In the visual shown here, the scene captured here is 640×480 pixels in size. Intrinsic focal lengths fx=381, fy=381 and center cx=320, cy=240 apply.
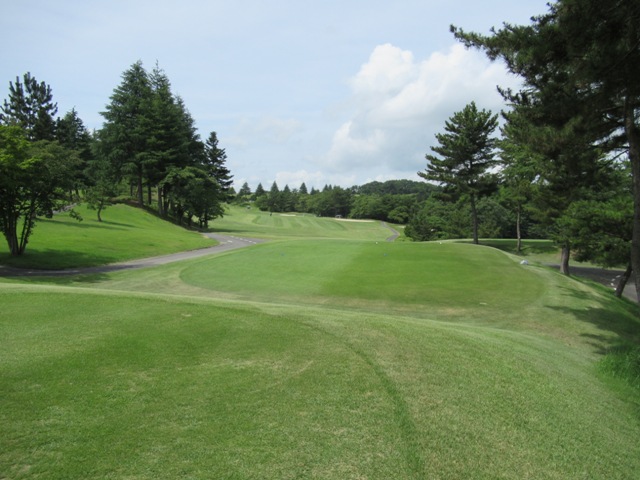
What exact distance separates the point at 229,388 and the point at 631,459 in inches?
188

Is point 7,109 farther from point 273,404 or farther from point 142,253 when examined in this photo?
point 273,404

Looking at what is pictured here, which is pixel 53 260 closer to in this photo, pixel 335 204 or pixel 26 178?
pixel 26 178

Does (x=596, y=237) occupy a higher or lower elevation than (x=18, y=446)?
higher

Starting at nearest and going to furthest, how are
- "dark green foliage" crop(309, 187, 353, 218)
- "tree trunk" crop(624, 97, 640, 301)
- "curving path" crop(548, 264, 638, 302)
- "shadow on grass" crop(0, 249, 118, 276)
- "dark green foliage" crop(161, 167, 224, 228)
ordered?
"tree trunk" crop(624, 97, 640, 301) < "shadow on grass" crop(0, 249, 118, 276) < "curving path" crop(548, 264, 638, 302) < "dark green foliage" crop(161, 167, 224, 228) < "dark green foliage" crop(309, 187, 353, 218)

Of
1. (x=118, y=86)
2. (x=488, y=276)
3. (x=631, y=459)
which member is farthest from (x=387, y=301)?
(x=118, y=86)

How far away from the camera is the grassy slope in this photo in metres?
3.43

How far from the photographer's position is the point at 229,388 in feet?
14.8

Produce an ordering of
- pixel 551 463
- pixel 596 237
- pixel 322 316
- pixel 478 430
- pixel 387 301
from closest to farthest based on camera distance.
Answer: pixel 551 463 → pixel 478 430 → pixel 322 316 → pixel 596 237 → pixel 387 301

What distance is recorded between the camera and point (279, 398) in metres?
4.39

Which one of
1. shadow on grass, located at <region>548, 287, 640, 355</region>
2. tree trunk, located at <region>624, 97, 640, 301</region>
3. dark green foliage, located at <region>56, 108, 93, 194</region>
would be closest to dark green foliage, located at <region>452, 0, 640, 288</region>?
tree trunk, located at <region>624, 97, 640, 301</region>

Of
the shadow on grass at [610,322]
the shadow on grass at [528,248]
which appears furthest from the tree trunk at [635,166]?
the shadow on grass at [528,248]

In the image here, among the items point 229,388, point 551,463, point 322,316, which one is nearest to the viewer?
point 551,463

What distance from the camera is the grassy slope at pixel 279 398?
3428 mm

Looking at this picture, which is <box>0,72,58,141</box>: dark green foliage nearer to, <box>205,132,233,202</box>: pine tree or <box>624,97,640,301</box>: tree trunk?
<box>205,132,233,202</box>: pine tree
